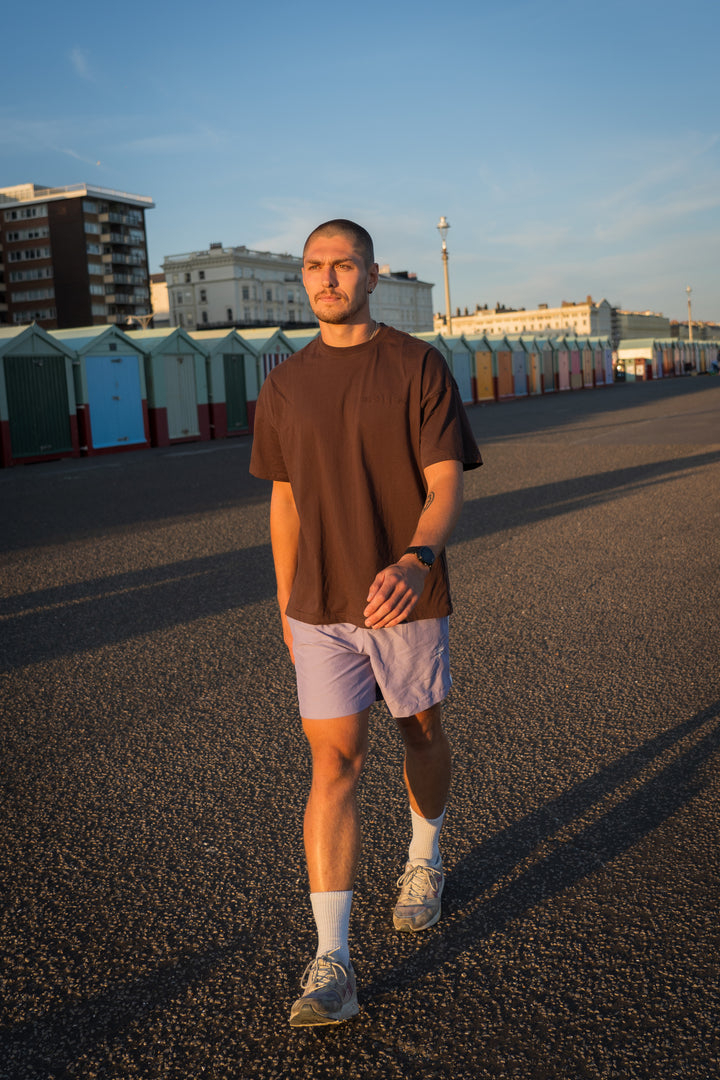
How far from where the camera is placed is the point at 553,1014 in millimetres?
2270

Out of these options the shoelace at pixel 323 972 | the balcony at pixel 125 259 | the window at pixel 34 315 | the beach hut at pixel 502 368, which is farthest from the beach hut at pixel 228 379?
the balcony at pixel 125 259

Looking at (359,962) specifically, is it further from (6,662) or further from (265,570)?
(265,570)

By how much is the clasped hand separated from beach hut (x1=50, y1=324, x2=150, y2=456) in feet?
73.2

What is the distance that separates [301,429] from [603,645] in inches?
131

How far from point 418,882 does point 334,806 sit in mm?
503

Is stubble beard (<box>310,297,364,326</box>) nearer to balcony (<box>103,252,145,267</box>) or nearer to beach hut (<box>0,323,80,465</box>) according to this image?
beach hut (<box>0,323,80,465</box>)

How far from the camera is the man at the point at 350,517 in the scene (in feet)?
7.73

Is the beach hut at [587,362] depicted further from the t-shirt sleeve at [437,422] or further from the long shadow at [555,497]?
the t-shirt sleeve at [437,422]

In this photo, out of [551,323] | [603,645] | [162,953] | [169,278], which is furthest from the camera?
[551,323]

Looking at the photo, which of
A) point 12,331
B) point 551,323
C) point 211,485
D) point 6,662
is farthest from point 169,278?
point 6,662

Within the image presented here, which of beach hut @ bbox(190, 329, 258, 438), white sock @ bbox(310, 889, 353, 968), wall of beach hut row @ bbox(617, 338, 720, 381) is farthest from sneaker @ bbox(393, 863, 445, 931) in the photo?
wall of beach hut row @ bbox(617, 338, 720, 381)

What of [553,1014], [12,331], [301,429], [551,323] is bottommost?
[553,1014]

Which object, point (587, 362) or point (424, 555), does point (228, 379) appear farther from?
point (587, 362)

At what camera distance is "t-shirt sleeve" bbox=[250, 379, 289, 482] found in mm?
2561
